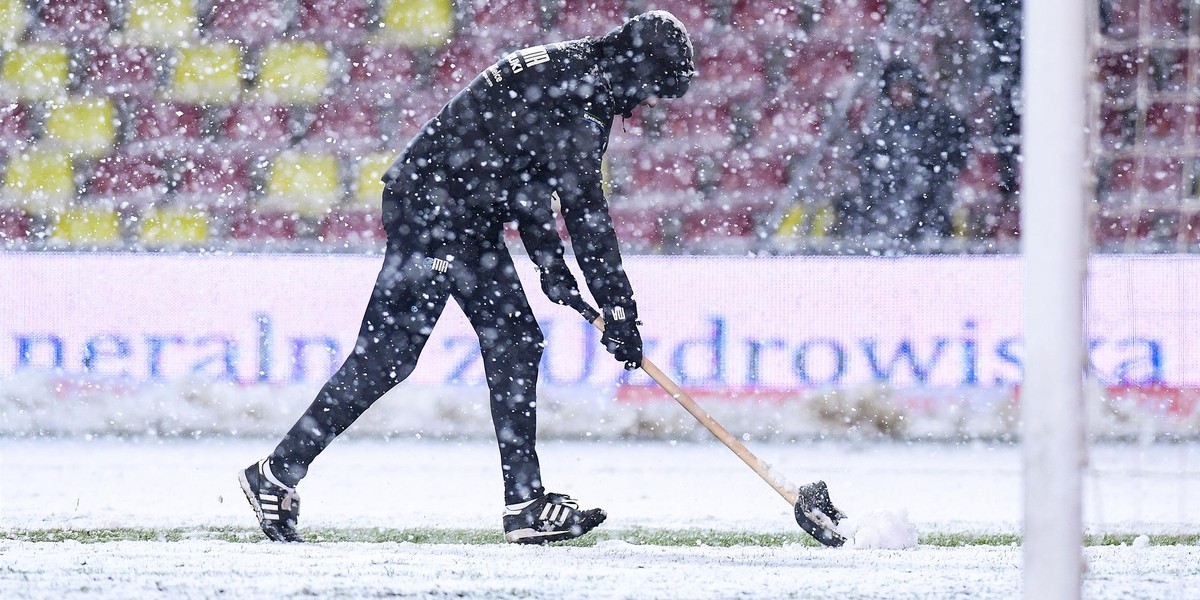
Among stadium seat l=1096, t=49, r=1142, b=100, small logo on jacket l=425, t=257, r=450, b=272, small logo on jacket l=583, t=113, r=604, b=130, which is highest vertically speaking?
stadium seat l=1096, t=49, r=1142, b=100

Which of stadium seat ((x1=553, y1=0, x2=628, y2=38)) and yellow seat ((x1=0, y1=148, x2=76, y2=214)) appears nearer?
stadium seat ((x1=553, y1=0, x2=628, y2=38))

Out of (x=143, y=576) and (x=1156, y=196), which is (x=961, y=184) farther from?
(x=143, y=576)

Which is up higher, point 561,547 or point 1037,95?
point 1037,95

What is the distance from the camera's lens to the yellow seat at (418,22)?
7.60m

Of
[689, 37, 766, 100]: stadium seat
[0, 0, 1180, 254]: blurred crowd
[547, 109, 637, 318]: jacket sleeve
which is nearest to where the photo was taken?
[547, 109, 637, 318]: jacket sleeve

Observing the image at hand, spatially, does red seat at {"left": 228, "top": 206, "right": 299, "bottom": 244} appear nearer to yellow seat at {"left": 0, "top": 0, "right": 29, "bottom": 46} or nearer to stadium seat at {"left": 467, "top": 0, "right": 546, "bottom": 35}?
stadium seat at {"left": 467, "top": 0, "right": 546, "bottom": 35}

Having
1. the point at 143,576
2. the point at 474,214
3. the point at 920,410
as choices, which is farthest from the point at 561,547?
the point at 920,410

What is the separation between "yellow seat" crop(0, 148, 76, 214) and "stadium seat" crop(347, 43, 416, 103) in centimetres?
152

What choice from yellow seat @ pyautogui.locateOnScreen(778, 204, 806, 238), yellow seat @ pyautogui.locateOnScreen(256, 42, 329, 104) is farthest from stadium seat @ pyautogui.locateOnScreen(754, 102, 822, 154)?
yellow seat @ pyautogui.locateOnScreen(256, 42, 329, 104)

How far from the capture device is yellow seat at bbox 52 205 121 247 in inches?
293

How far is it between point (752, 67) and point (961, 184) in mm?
1255

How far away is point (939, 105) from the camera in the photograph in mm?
6875

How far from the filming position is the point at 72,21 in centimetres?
781

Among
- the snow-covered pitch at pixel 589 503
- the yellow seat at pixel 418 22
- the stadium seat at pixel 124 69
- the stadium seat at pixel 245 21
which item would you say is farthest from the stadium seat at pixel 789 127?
the stadium seat at pixel 124 69
